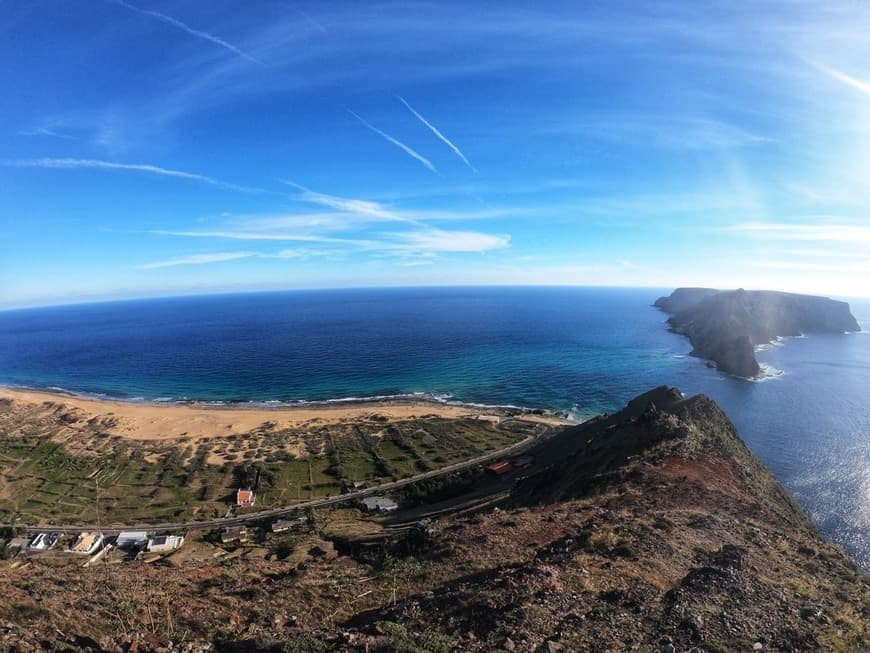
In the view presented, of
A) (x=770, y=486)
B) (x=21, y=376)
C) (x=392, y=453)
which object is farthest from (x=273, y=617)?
(x=21, y=376)

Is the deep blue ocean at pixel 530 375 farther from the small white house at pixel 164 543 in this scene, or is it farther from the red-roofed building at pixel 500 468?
the small white house at pixel 164 543

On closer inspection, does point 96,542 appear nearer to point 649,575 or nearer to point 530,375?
point 649,575

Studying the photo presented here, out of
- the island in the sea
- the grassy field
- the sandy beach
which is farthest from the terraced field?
the island in the sea

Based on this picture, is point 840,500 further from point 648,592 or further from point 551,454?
point 648,592

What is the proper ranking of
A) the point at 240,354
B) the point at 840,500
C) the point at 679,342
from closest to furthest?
the point at 840,500, the point at 240,354, the point at 679,342

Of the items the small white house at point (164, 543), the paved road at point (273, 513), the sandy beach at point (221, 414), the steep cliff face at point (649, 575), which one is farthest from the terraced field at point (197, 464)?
the steep cliff face at point (649, 575)

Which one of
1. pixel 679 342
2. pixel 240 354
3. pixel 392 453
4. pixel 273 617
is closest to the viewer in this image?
pixel 273 617

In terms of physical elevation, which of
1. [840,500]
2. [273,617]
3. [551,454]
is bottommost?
[840,500]
